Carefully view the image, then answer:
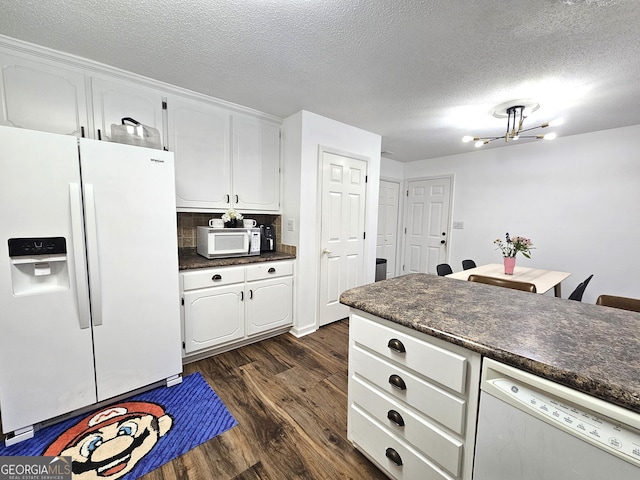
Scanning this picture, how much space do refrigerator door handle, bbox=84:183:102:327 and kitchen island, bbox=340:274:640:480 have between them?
1.53 metres

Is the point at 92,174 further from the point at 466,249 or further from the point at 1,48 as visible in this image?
the point at 466,249

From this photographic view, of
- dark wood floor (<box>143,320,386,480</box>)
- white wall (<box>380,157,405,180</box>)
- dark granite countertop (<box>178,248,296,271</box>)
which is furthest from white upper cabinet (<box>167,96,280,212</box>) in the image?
white wall (<box>380,157,405,180</box>)

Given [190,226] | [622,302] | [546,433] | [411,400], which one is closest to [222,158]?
[190,226]

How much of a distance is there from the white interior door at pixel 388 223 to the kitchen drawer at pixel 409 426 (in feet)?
11.6

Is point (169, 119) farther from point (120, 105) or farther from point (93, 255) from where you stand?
point (93, 255)

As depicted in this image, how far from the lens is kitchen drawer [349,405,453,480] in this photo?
1044mm

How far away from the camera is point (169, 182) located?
5.89 ft

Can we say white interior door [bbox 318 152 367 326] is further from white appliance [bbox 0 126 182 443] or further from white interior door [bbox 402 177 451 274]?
white interior door [bbox 402 177 451 274]

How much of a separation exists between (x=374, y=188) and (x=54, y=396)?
11.1ft

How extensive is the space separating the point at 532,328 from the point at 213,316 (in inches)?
86.2

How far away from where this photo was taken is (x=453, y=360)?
2.97 feet

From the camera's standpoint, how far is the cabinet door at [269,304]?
2469 mm

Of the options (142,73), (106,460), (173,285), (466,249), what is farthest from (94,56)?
(466,249)

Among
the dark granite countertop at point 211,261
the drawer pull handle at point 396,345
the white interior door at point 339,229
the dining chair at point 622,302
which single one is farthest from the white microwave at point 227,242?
the dining chair at point 622,302
